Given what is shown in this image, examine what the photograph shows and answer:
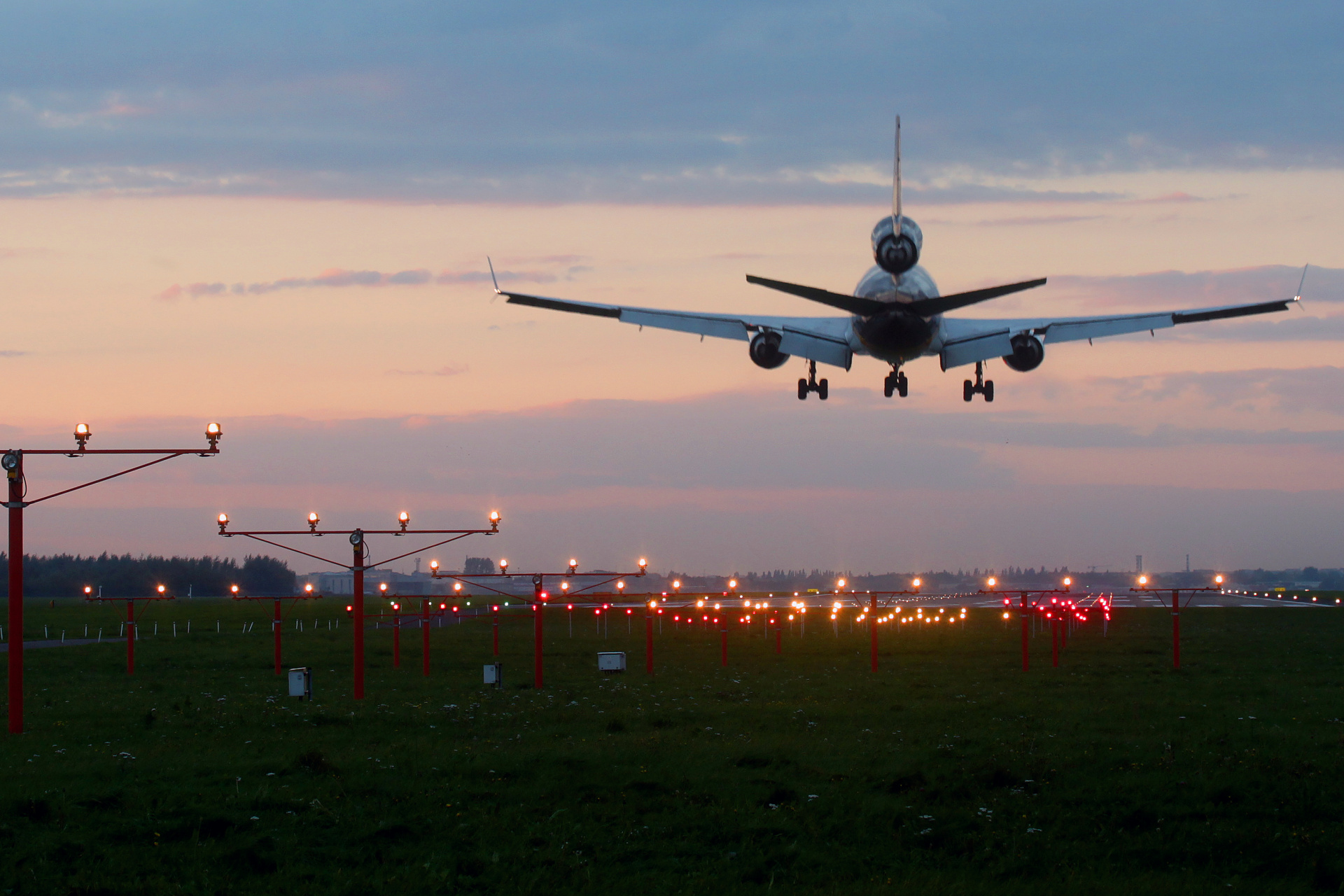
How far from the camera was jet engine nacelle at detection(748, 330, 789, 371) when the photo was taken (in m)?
42.5

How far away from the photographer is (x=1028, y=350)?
41.8 meters

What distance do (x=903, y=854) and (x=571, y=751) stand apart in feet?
36.1

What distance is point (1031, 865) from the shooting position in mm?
23344

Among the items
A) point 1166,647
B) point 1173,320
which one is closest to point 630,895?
point 1173,320

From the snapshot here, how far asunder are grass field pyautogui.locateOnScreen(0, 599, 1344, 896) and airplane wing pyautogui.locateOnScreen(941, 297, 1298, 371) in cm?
1234

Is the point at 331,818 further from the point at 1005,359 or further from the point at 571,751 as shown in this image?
the point at 1005,359

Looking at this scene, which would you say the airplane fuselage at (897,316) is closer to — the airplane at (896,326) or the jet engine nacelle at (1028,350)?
the airplane at (896,326)

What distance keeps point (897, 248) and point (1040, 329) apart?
8333 millimetres

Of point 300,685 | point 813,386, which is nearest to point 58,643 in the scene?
point 300,685

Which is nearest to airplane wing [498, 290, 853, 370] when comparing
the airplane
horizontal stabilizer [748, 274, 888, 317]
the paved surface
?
the airplane

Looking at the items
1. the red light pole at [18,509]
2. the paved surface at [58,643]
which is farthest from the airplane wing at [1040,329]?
the paved surface at [58,643]

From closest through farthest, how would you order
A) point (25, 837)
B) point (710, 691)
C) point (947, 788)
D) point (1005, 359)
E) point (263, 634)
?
point (25, 837)
point (947, 788)
point (1005, 359)
point (710, 691)
point (263, 634)

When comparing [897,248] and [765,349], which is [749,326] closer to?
[765,349]

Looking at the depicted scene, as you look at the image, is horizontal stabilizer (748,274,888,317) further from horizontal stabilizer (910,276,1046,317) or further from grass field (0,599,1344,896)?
grass field (0,599,1344,896)
